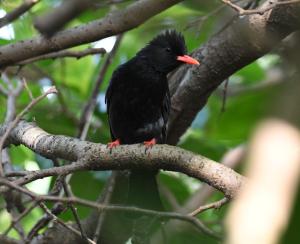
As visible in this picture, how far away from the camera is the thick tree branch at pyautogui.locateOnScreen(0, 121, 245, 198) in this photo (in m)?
2.42

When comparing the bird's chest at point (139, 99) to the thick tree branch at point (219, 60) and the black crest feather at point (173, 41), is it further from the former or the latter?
the black crest feather at point (173, 41)

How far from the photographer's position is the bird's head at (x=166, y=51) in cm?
487

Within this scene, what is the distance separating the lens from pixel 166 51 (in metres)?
4.98

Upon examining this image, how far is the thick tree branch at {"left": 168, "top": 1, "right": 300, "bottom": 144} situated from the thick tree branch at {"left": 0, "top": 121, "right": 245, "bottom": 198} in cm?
96

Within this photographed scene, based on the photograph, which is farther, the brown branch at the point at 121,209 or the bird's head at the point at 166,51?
the bird's head at the point at 166,51

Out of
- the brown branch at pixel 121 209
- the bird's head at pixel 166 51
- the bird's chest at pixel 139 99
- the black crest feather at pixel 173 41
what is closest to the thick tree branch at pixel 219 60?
the bird's chest at pixel 139 99

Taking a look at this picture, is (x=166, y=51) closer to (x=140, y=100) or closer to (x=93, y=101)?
(x=140, y=100)

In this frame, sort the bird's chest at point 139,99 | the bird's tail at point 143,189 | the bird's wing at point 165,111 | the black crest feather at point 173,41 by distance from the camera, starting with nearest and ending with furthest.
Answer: the bird's tail at point 143,189 → the bird's wing at point 165,111 → the bird's chest at point 139,99 → the black crest feather at point 173,41

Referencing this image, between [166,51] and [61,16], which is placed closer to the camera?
[61,16]

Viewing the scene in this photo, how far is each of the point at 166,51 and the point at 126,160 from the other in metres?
2.36

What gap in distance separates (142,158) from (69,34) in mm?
724

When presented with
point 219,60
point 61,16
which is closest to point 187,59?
point 219,60

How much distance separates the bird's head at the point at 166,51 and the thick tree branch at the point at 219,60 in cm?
36

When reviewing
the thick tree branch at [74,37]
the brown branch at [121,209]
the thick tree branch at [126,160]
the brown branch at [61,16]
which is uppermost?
the brown branch at [61,16]
